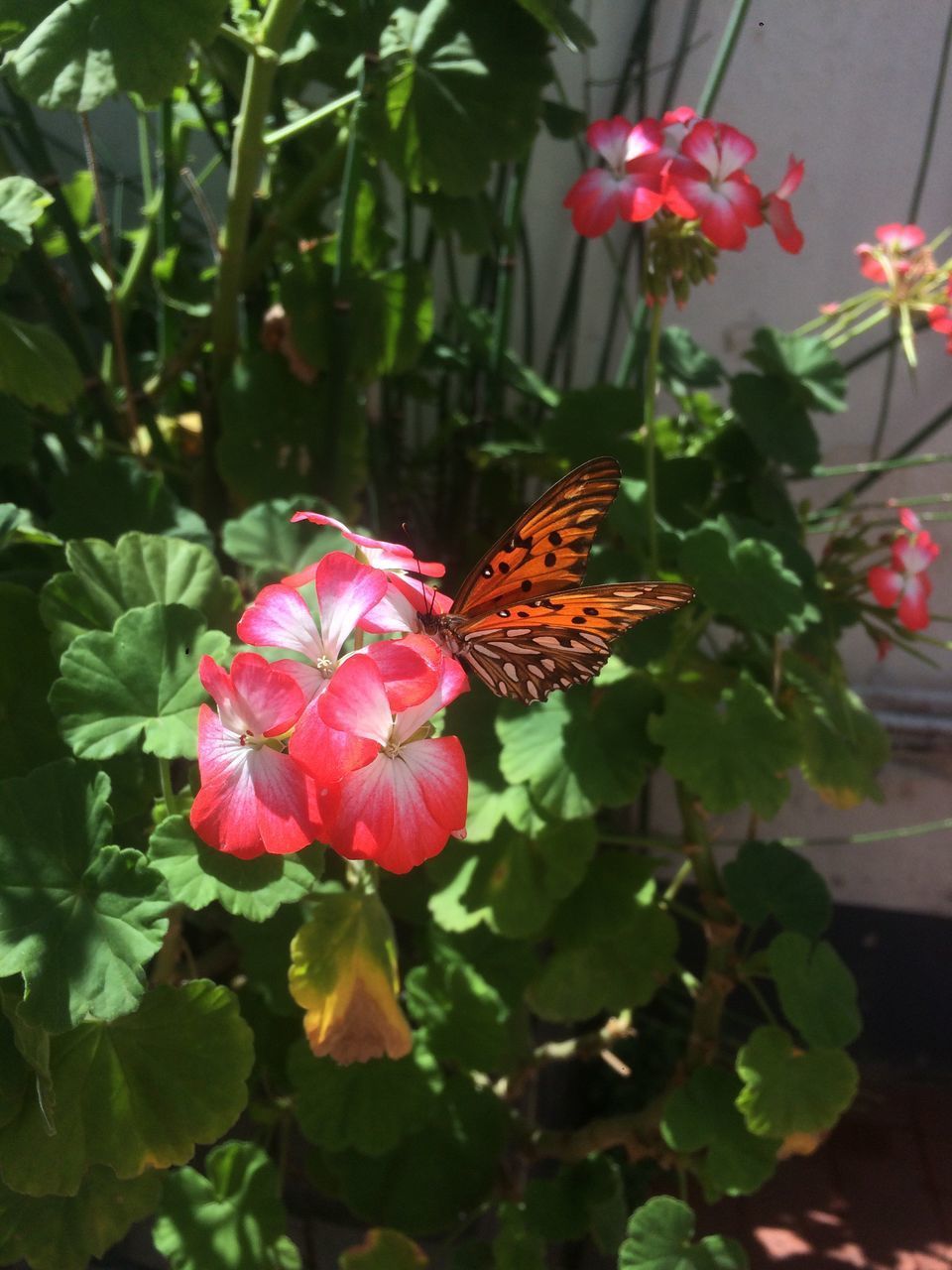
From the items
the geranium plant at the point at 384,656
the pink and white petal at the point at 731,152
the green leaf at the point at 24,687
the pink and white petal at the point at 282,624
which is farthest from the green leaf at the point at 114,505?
the pink and white petal at the point at 731,152

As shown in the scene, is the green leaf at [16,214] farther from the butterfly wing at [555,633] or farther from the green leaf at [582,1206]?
the green leaf at [582,1206]

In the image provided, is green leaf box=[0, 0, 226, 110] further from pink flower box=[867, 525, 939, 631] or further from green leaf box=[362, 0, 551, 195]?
pink flower box=[867, 525, 939, 631]

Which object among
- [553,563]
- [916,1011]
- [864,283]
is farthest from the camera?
[916,1011]

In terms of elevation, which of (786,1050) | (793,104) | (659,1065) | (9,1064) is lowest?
(659,1065)

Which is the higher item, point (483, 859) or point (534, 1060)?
point (483, 859)

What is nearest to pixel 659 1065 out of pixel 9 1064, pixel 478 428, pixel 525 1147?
pixel 525 1147

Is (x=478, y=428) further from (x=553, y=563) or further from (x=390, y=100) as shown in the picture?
(x=553, y=563)

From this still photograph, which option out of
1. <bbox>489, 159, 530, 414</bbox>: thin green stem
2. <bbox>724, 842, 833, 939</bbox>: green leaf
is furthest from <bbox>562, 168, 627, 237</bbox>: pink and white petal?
<bbox>724, 842, 833, 939</bbox>: green leaf
